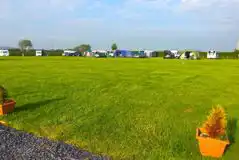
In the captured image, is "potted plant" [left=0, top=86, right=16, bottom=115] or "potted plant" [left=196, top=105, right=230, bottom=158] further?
"potted plant" [left=0, top=86, right=16, bottom=115]

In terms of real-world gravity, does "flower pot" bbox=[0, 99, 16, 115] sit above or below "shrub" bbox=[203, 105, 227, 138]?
below

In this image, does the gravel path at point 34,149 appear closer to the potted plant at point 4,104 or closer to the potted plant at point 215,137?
the potted plant at point 4,104

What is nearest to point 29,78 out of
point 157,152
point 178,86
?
point 178,86

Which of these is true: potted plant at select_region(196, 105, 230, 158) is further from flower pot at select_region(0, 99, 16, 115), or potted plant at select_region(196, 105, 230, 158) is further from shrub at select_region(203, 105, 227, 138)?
flower pot at select_region(0, 99, 16, 115)

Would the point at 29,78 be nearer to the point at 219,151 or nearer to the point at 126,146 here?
the point at 126,146

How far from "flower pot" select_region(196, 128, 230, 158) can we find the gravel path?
327 cm

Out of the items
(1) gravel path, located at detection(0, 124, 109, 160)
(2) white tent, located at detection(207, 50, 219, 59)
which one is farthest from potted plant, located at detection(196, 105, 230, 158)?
(2) white tent, located at detection(207, 50, 219, 59)

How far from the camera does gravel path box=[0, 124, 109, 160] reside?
37.4 feet

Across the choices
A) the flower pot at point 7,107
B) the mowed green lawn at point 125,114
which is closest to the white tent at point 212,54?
the mowed green lawn at point 125,114

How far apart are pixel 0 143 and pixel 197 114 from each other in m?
8.48

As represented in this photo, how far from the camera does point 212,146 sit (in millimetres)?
11305

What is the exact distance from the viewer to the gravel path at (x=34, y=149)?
11398 mm

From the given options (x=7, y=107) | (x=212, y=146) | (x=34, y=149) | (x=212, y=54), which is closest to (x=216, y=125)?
(x=212, y=146)

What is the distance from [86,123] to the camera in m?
15.2
